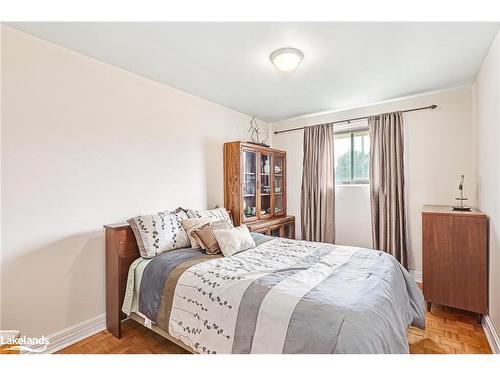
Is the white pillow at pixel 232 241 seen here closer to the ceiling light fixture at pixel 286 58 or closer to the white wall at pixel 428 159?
the ceiling light fixture at pixel 286 58

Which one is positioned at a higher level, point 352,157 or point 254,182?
point 352,157

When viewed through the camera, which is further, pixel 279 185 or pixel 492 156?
pixel 279 185

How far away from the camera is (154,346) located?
1944mm

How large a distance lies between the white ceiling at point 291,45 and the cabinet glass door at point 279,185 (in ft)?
4.18

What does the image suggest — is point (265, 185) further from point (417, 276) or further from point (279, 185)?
point (417, 276)

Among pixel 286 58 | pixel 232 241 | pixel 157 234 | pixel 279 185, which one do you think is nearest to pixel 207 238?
pixel 232 241

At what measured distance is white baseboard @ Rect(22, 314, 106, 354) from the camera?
193 centimetres

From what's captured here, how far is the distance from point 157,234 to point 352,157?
9.59 ft

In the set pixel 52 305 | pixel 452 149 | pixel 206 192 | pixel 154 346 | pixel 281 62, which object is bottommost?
pixel 154 346

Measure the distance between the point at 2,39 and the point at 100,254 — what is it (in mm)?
1746

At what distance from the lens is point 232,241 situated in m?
2.26

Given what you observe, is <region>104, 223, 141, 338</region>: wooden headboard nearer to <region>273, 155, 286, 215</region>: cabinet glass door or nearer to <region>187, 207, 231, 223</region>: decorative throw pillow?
<region>187, 207, 231, 223</region>: decorative throw pillow
